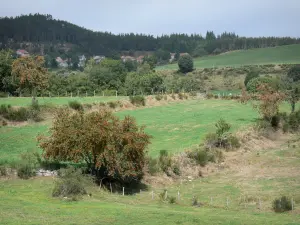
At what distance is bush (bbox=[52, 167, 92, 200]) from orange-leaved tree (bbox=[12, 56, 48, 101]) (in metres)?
32.7

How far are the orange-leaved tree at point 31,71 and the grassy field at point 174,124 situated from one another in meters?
7.27

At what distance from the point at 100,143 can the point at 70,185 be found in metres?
6.18

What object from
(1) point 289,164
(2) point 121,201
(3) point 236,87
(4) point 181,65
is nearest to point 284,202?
(2) point 121,201

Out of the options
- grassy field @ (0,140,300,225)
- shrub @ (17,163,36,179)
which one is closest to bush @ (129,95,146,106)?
grassy field @ (0,140,300,225)

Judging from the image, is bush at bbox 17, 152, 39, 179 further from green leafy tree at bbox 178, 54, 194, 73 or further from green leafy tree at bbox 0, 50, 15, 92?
green leafy tree at bbox 178, 54, 194, 73

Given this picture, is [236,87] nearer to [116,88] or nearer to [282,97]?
[116,88]

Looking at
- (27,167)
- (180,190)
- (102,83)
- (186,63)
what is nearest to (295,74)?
(186,63)

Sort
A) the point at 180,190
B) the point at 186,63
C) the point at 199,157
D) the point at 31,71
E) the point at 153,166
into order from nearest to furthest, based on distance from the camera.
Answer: the point at 180,190 → the point at 153,166 → the point at 199,157 → the point at 31,71 → the point at 186,63

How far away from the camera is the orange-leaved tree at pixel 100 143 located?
40969 mm

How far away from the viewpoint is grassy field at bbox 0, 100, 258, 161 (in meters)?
55.2

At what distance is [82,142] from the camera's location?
4094 cm

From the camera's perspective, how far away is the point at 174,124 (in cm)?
7169

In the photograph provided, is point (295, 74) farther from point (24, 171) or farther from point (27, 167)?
point (24, 171)

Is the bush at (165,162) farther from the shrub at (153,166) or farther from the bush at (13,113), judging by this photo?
the bush at (13,113)
